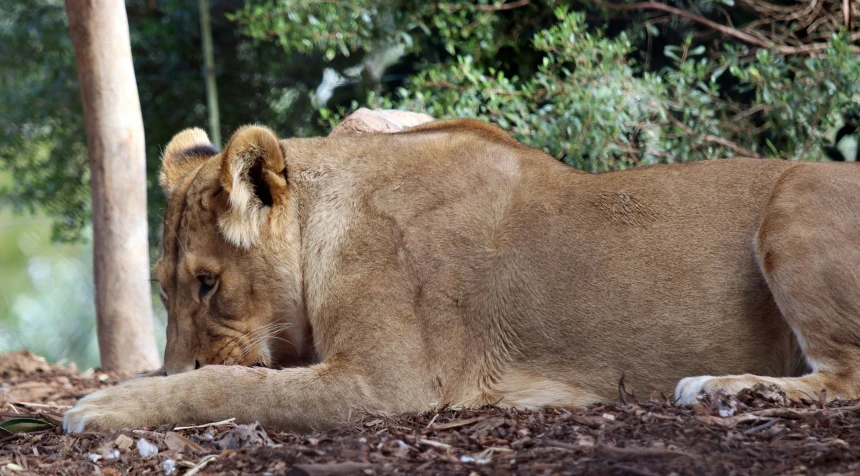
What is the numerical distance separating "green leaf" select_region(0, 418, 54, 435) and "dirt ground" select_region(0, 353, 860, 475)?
52mm

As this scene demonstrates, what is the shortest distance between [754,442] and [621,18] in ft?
16.9

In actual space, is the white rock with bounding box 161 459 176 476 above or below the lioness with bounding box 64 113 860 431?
below

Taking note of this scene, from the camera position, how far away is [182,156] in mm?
4180

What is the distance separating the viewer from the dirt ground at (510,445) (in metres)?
2.43

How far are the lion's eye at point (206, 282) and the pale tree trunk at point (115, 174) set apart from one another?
1814 mm

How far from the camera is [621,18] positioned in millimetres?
7141

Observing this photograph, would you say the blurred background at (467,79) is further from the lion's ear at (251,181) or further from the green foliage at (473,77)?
the lion's ear at (251,181)

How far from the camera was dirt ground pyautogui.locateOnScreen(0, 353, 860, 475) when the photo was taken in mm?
2426

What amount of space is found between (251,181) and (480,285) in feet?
3.23

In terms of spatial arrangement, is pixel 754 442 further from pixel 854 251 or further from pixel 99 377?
pixel 99 377

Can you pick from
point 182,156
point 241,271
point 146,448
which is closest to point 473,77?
point 182,156

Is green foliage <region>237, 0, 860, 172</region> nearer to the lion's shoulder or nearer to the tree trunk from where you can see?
the tree trunk

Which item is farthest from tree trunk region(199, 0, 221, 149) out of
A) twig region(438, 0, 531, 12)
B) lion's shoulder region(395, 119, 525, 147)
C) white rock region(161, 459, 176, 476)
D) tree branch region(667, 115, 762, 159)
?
white rock region(161, 459, 176, 476)

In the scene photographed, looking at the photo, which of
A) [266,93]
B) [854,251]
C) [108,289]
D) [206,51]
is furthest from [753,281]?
[266,93]
